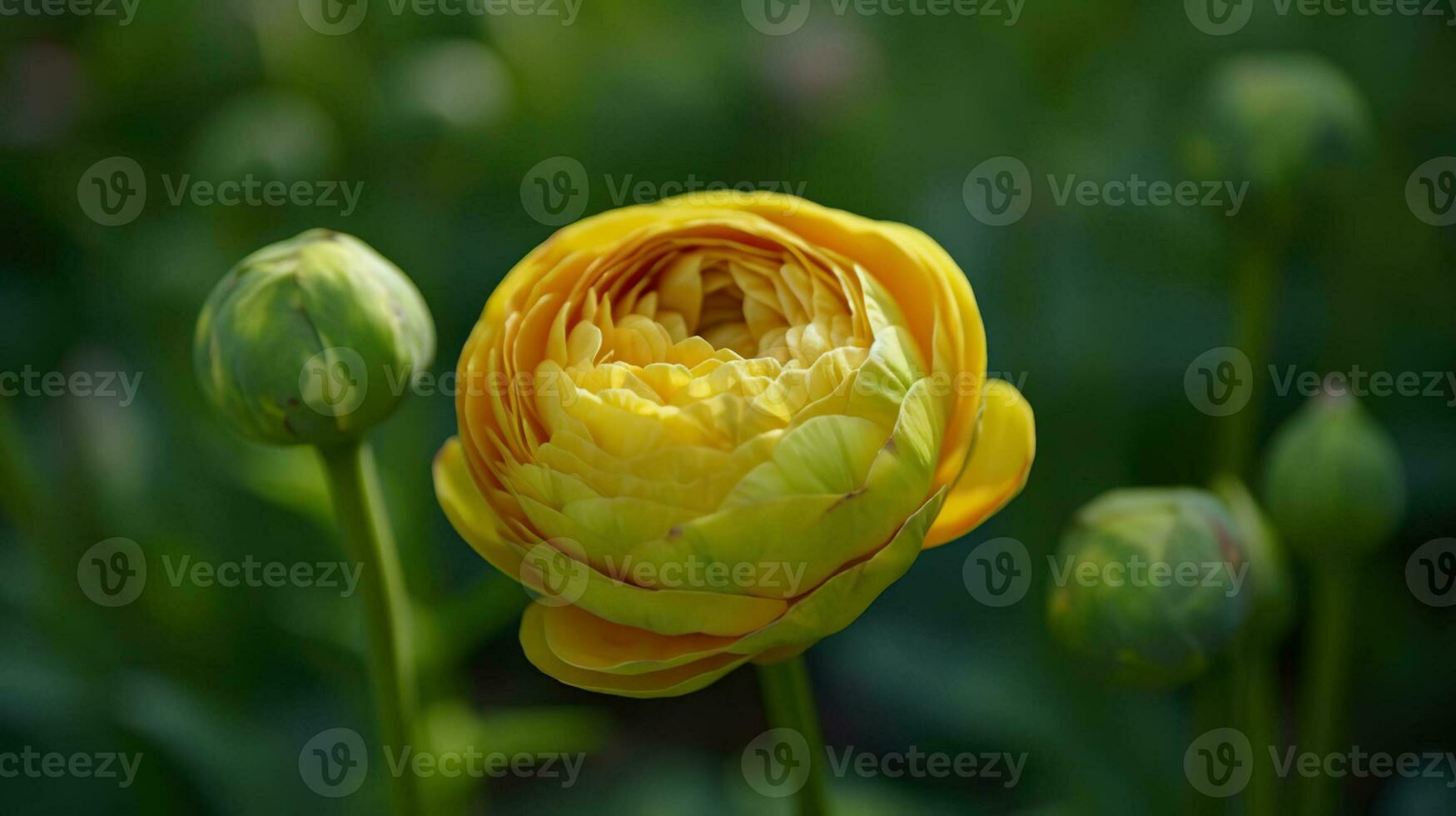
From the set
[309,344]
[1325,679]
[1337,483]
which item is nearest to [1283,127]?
[1337,483]

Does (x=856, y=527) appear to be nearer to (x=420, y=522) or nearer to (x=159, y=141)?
(x=420, y=522)

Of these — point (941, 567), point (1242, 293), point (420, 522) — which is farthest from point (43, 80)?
point (1242, 293)

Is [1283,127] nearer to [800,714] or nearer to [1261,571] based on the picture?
[1261,571]

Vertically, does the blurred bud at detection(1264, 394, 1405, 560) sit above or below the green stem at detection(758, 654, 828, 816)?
above

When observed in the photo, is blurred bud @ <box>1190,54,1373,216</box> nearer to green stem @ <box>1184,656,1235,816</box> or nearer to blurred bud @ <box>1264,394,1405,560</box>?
blurred bud @ <box>1264,394,1405,560</box>

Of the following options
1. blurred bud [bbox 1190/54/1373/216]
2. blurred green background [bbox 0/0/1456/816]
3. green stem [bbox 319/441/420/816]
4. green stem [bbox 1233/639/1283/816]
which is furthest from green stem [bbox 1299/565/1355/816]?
green stem [bbox 319/441/420/816]
